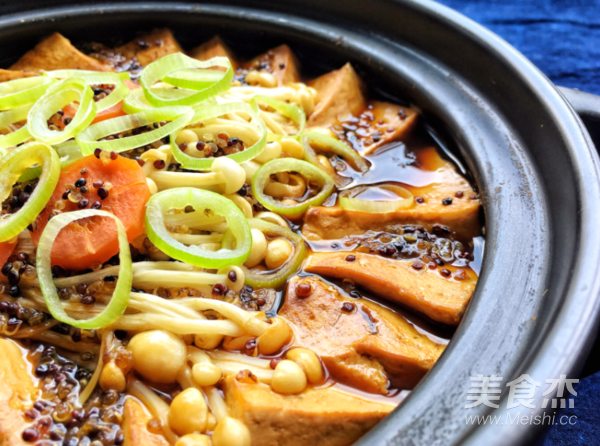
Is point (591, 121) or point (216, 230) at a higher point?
point (591, 121)

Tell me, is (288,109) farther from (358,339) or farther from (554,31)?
(554,31)

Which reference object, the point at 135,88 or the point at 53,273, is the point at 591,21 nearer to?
the point at 135,88

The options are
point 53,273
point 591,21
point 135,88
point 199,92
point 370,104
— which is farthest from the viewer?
point 591,21

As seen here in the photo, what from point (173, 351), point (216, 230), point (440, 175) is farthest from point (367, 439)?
point (440, 175)

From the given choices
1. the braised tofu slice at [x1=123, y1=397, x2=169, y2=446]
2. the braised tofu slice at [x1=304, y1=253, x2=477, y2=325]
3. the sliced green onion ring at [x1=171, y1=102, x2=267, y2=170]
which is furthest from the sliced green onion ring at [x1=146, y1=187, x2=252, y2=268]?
the braised tofu slice at [x1=123, y1=397, x2=169, y2=446]

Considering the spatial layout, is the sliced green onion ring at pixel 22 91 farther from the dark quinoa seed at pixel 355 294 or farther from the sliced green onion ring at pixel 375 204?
the dark quinoa seed at pixel 355 294

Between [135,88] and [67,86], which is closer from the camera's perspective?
[67,86]
